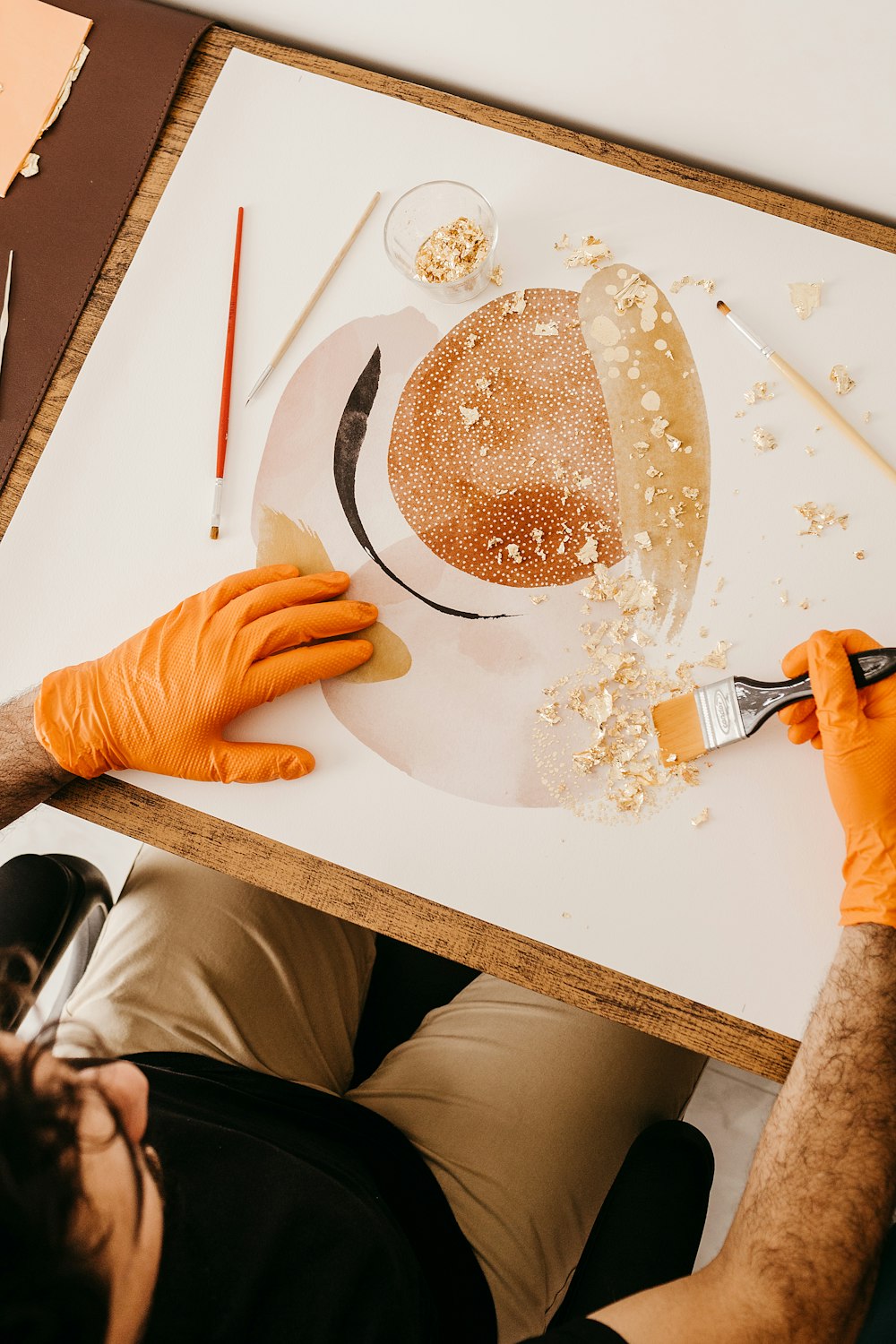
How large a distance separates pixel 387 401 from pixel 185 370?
0.27 metres

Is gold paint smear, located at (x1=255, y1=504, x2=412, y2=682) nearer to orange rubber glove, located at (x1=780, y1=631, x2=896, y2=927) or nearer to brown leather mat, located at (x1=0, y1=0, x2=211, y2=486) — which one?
brown leather mat, located at (x1=0, y1=0, x2=211, y2=486)

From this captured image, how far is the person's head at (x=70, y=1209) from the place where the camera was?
0.81 metres

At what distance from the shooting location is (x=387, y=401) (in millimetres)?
990

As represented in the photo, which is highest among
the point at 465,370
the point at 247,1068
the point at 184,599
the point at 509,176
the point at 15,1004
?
the point at 509,176

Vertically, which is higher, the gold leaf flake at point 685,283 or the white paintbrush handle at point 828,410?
the gold leaf flake at point 685,283

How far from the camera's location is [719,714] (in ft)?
2.70

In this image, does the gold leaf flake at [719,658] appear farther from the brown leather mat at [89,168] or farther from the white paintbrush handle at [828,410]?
the brown leather mat at [89,168]

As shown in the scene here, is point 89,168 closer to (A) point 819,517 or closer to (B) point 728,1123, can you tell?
(A) point 819,517

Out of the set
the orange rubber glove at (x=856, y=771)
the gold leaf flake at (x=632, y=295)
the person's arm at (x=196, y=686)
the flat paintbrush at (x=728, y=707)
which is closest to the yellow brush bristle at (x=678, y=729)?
the flat paintbrush at (x=728, y=707)

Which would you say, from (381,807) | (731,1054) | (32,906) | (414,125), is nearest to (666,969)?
(731,1054)

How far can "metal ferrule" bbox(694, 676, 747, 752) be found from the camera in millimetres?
814

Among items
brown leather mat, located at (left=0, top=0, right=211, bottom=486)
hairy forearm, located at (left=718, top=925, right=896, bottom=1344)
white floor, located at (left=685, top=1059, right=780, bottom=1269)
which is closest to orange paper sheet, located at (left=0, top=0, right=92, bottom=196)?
brown leather mat, located at (left=0, top=0, right=211, bottom=486)

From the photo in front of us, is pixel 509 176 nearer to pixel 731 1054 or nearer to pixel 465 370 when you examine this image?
pixel 465 370

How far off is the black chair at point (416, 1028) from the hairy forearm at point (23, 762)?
0.30m
